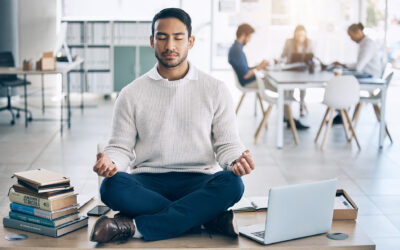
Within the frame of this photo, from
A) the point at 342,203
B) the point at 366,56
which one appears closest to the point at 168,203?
the point at 342,203

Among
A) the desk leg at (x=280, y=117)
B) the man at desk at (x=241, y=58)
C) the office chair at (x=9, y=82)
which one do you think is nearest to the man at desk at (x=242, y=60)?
the man at desk at (x=241, y=58)

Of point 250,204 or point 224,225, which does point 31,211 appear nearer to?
point 224,225

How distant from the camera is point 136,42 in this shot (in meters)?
9.45

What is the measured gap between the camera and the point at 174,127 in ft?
9.95

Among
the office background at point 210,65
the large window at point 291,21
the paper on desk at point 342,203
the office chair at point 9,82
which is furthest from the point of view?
the large window at point 291,21

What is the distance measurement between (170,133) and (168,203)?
1.25ft

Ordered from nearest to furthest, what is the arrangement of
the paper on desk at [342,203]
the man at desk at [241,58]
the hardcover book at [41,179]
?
the hardcover book at [41,179], the paper on desk at [342,203], the man at desk at [241,58]

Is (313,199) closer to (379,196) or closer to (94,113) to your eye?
(379,196)

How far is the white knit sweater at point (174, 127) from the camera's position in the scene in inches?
Answer: 118

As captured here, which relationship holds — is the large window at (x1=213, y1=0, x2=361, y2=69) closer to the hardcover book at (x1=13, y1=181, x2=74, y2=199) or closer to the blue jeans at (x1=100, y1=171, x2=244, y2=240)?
the blue jeans at (x1=100, y1=171, x2=244, y2=240)

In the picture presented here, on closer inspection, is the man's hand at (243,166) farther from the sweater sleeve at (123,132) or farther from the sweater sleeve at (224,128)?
the sweater sleeve at (123,132)

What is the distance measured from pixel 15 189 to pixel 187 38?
1103 mm

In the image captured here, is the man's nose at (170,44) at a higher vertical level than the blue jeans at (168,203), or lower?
higher

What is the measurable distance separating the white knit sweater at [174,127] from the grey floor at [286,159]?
124 centimetres
